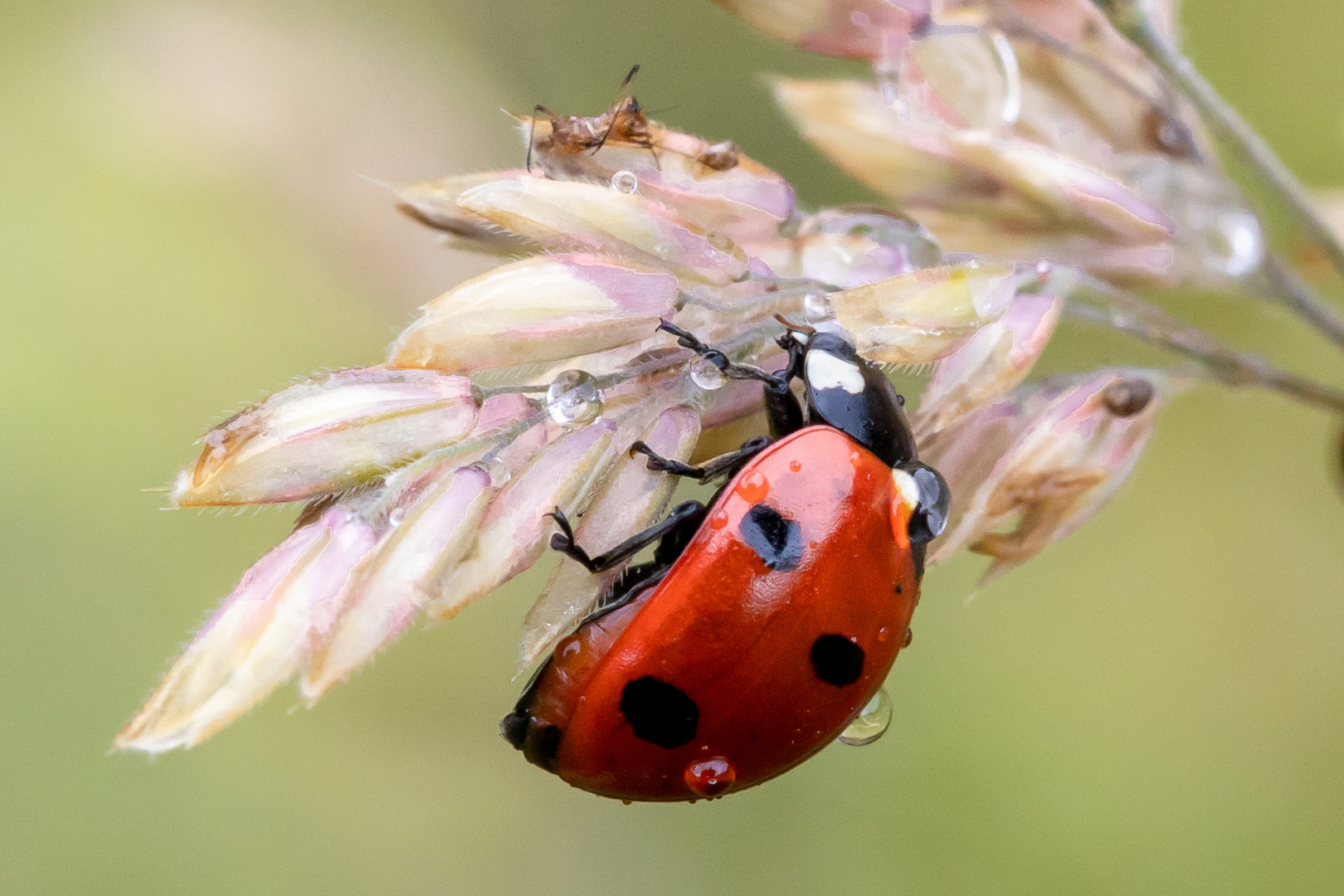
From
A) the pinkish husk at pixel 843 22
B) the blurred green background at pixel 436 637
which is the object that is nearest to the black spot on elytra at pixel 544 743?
the pinkish husk at pixel 843 22

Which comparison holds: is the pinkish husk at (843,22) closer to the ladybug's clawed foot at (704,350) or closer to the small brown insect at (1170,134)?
the small brown insect at (1170,134)

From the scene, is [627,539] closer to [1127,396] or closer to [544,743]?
[544,743]

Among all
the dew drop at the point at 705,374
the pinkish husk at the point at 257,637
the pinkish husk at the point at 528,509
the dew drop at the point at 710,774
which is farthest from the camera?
the dew drop at the point at 710,774

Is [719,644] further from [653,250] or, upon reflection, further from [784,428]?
[653,250]

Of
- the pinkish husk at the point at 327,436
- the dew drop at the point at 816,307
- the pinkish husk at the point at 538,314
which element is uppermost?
the pinkish husk at the point at 538,314

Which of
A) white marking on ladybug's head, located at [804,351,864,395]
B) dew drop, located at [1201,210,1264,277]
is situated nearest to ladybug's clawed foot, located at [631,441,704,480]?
white marking on ladybug's head, located at [804,351,864,395]

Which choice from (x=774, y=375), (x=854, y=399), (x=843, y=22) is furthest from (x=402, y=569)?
(x=843, y=22)
